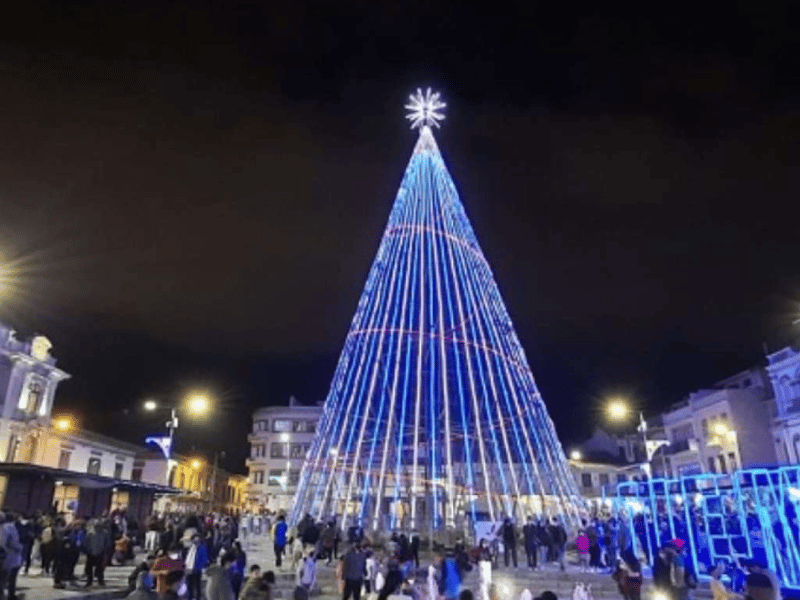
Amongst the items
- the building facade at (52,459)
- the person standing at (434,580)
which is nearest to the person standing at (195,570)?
the person standing at (434,580)

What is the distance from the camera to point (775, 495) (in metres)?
16.0

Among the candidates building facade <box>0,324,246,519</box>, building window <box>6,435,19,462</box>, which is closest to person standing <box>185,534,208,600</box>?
building facade <box>0,324,246,519</box>

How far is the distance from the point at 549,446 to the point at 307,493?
9.55 metres

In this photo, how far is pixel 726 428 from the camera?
51719 mm

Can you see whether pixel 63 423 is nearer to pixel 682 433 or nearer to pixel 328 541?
pixel 328 541

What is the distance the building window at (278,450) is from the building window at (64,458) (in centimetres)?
3279

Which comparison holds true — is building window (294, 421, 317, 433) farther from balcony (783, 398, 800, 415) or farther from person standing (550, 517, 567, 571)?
person standing (550, 517, 567, 571)

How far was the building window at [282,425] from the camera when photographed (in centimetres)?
8112

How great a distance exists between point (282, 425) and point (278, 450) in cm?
315

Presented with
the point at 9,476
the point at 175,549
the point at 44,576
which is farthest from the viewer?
the point at 9,476

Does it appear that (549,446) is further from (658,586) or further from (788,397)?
(788,397)

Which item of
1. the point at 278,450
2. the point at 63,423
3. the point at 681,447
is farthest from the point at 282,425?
the point at 681,447

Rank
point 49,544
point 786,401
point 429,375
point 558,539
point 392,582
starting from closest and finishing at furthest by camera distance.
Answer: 1. point 392,582
2. point 49,544
3. point 558,539
4. point 429,375
5. point 786,401

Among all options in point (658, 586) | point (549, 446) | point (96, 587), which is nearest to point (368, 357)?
point (549, 446)
